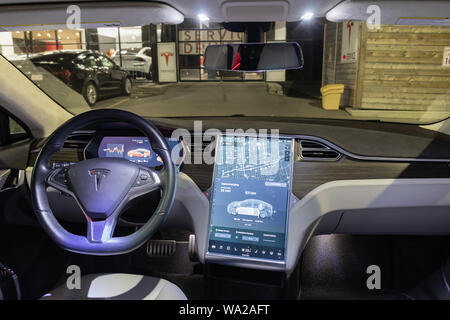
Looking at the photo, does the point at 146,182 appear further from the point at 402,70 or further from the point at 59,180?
the point at 402,70

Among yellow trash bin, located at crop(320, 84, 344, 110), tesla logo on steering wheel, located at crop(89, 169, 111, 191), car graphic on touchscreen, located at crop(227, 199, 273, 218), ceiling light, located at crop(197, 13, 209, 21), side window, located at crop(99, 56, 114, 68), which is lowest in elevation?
yellow trash bin, located at crop(320, 84, 344, 110)

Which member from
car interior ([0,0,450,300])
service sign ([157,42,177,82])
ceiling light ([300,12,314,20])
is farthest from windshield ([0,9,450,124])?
ceiling light ([300,12,314,20])

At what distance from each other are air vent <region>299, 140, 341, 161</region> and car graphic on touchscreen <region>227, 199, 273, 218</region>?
1.16 feet

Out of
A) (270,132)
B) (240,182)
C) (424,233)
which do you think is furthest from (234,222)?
(424,233)

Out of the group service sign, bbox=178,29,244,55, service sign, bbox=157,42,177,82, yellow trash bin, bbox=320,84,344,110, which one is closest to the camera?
yellow trash bin, bbox=320,84,344,110

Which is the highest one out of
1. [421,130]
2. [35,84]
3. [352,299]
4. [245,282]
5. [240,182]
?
[35,84]

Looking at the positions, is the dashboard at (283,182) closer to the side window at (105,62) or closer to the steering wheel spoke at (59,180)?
the steering wheel spoke at (59,180)

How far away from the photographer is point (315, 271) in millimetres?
2668

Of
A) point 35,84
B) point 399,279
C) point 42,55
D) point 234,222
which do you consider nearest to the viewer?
point 234,222

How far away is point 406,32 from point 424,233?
7.68 metres

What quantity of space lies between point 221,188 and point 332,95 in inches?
329

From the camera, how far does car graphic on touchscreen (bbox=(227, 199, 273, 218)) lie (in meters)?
2.01

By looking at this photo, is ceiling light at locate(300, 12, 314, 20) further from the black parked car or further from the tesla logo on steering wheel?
the black parked car

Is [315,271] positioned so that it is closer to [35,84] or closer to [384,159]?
[384,159]
